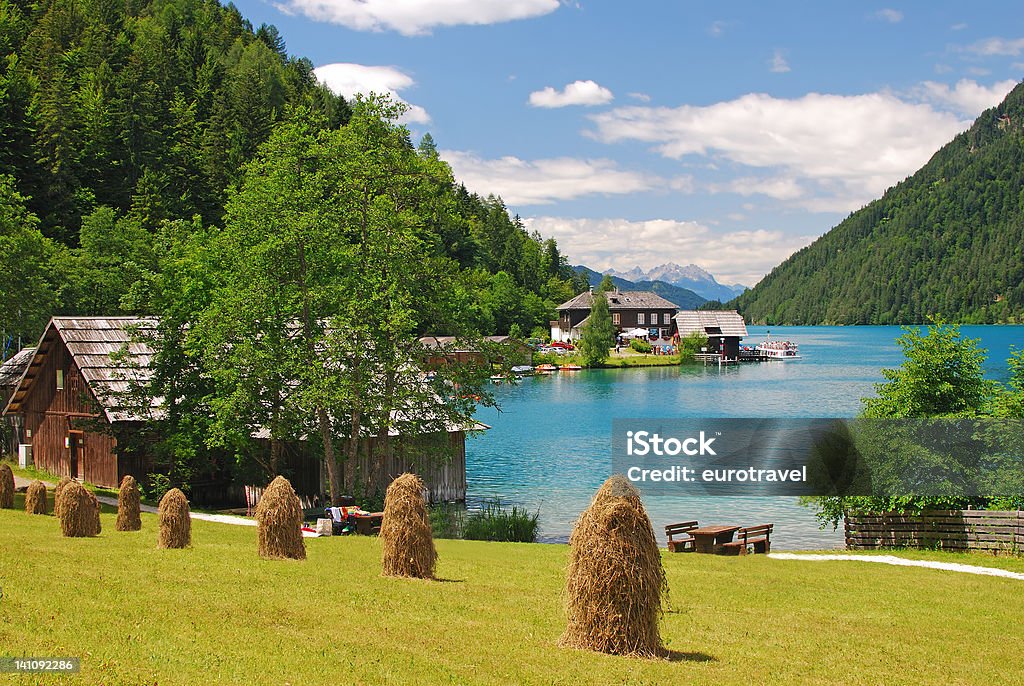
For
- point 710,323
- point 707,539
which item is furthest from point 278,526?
point 710,323

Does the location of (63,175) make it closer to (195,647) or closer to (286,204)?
(286,204)

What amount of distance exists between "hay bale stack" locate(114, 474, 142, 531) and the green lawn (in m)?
3.21

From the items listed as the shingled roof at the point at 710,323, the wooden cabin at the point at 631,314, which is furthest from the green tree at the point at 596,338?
the wooden cabin at the point at 631,314

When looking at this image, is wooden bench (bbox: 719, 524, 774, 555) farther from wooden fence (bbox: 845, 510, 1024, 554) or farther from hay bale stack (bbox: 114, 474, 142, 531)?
hay bale stack (bbox: 114, 474, 142, 531)

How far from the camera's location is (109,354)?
112 ft

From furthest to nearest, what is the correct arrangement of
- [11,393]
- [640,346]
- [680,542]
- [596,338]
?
[640,346] < [596,338] < [11,393] < [680,542]

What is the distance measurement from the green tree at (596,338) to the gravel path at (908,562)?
111 metres

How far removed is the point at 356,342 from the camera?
1190 inches

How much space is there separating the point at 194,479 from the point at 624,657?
84.3 feet

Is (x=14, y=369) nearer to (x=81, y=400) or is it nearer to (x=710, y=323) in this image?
(x=81, y=400)

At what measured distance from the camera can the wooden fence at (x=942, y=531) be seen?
24.1 m

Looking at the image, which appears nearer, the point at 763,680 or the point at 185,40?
the point at 763,680

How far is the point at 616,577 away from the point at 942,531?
57.5 ft

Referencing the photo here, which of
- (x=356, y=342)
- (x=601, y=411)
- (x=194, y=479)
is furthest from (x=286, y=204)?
→ (x=601, y=411)
